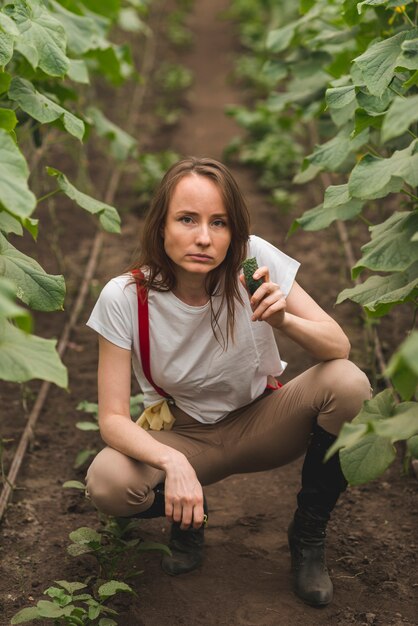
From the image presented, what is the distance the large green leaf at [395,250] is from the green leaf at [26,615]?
1307 millimetres

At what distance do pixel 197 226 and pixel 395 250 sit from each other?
0.59m

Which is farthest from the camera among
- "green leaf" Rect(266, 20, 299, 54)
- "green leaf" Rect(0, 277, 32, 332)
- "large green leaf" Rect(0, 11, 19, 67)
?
"green leaf" Rect(266, 20, 299, 54)

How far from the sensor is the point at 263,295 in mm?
2621

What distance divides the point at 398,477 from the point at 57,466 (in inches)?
51.7

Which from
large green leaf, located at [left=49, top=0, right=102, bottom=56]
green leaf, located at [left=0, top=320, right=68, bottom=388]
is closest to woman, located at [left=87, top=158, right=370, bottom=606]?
green leaf, located at [left=0, top=320, right=68, bottom=388]

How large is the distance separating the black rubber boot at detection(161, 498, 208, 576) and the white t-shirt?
1.18ft

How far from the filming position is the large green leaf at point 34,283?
267 cm

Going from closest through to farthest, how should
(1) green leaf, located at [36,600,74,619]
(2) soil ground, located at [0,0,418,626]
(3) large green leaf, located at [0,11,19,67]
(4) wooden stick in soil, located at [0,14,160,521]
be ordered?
1. (3) large green leaf, located at [0,11,19,67]
2. (1) green leaf, located at [36,600,74,619]
3. (2) soil ground, located at [0,0,418,626]
4. (4) wooden stick in soil, located at [0,14,160,521]

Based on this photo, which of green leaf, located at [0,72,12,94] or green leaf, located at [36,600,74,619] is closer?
green leaf, located at [36,600,74,619]

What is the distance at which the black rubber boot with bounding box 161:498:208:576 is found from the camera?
9.91 feet

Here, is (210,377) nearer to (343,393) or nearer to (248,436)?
(248,436)

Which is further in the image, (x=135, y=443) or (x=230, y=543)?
(x=230, y=543)

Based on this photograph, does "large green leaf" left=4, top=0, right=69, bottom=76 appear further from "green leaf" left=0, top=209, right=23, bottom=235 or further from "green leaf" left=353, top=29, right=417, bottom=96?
"green leaf" left=353, top=29, right=417, bottom=96

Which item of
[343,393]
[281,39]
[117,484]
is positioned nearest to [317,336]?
[343,393]
